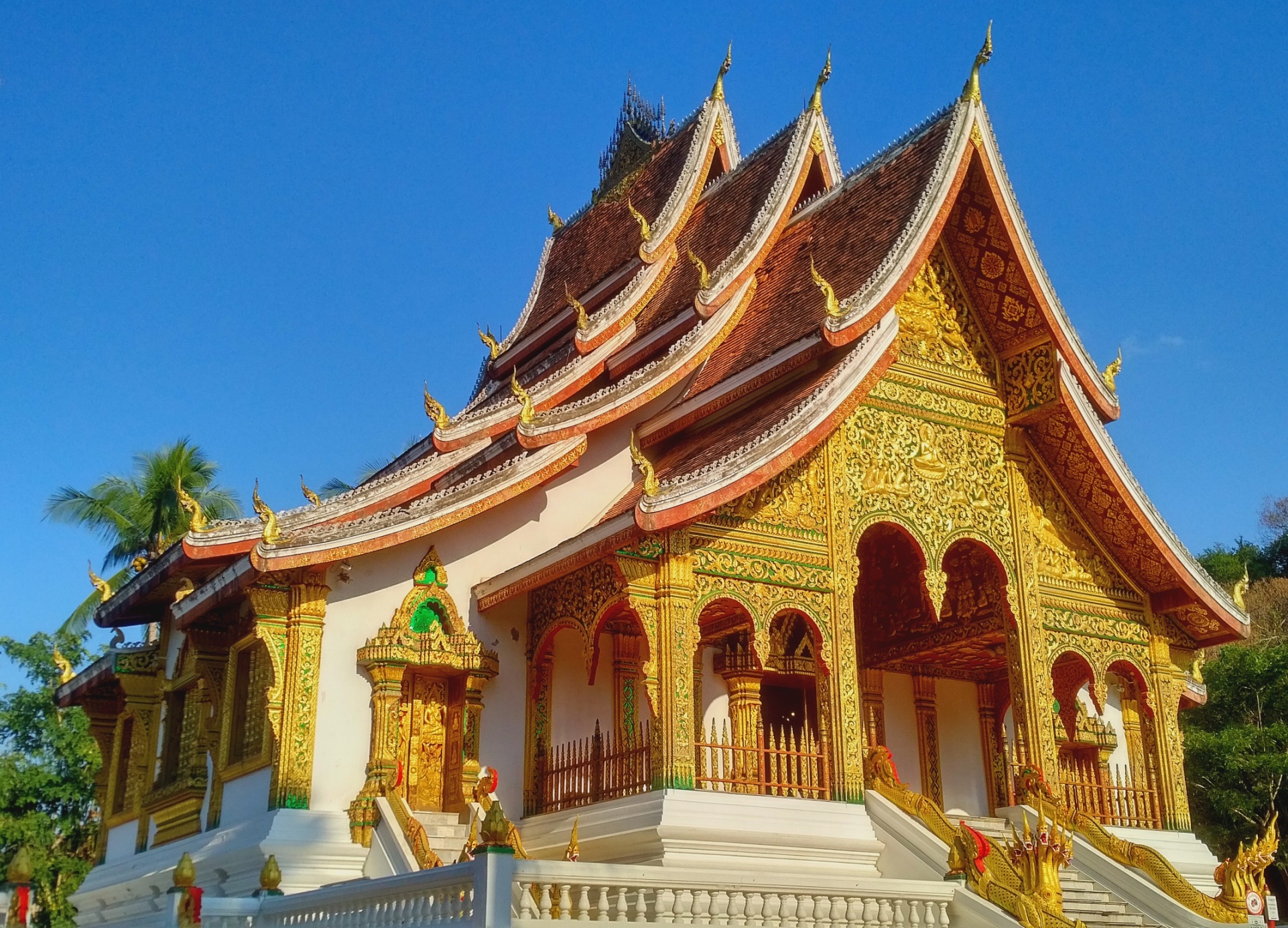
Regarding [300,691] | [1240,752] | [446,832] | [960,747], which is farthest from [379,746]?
[1240,752]

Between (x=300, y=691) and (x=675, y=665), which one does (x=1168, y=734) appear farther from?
(x=300, y=691)

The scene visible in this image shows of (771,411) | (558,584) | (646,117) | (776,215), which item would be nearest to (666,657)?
(558,584)

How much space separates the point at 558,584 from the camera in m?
10.3

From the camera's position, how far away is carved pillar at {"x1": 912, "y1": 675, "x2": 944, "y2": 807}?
12.7 m

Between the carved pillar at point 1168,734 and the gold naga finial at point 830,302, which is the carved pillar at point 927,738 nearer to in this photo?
the carved pillar at point 1168,734

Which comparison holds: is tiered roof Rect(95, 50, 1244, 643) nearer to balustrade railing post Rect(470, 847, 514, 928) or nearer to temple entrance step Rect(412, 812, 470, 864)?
temple entrance step Rect(412, 812, 470, 864)

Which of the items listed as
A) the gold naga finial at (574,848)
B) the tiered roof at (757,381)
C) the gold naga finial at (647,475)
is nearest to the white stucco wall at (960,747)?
the tiered roof at (757,381)

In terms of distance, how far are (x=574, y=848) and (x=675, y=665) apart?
1339 mm

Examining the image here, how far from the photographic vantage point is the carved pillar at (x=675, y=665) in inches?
348

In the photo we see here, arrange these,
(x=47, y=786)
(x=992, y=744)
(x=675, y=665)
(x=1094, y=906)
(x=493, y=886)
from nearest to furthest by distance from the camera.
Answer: (x=493, y=886)
(x=675, y=665)
(x=1094, y=906)
(x=992, y=744)
(x=47, y=786)

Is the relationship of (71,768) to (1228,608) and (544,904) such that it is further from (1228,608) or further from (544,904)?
(1228,608)

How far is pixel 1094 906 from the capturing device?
949 cm

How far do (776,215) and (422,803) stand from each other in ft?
20.6

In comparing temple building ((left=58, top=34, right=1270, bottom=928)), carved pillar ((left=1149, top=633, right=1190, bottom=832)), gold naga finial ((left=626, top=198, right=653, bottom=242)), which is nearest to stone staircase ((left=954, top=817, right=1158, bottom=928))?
temple building ((left=58, top=34, right=1270, bottom=928))
